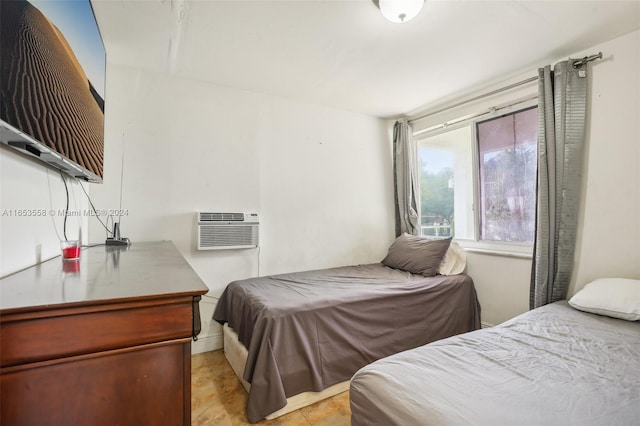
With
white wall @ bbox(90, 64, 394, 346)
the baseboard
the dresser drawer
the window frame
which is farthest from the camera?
the window frame

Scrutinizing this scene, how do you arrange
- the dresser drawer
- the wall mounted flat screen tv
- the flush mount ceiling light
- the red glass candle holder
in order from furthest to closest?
the flush mount ceiling light, the red glass candle holder, the wall mounted flat screen tv, the dresser drawer

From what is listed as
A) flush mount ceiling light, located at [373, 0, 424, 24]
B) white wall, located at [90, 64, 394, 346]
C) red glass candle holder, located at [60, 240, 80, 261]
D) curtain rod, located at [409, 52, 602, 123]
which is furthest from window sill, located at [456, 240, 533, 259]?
red glass candle holder, located at [60, 240, 80, 261]

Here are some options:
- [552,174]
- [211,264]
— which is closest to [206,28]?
[211,264]

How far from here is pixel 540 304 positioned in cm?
216

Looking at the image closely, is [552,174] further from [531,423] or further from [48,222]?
[48,222]

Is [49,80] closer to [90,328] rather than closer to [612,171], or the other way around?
[90,328]

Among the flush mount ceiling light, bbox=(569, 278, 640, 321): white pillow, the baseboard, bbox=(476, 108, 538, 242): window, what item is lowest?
the baseboard

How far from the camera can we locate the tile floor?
1597 mm

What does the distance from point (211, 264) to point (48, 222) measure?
1402 millimetres

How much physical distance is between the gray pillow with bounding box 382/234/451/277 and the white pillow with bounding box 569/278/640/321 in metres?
1.04

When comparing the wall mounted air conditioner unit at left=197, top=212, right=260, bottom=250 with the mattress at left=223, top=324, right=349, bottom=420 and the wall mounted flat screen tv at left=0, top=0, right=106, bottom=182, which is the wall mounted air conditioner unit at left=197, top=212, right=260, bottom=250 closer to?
the mattress at left=223, top=324, right=349, bottom=420

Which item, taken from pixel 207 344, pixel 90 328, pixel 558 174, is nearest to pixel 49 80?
pixel 90 328

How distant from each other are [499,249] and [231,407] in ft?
8.55

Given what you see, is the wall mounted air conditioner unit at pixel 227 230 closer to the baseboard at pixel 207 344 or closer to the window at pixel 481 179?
the baseboard at pixel 207 344
